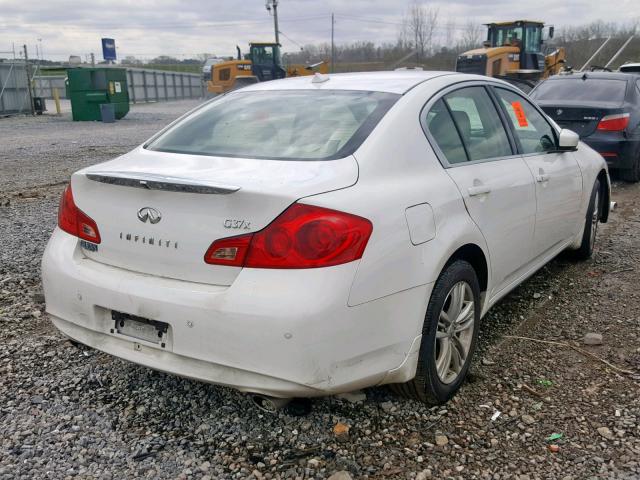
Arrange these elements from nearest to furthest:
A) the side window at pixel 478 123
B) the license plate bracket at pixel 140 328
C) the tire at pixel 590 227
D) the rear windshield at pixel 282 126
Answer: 1. the license plate bracket at pixel 140 328
2. the rear windshield at pixel 282 126
3. the side window at pixel 478 123
4. the tire at pixel 590 227

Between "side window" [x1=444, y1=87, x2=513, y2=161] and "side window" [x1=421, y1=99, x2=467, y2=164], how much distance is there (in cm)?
7

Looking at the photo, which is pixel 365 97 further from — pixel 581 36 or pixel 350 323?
pixel 581 36

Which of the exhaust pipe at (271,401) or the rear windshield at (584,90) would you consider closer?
the exhaust pipe at (271,401)

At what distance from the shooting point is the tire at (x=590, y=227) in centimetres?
501

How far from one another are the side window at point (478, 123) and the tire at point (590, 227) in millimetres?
1651

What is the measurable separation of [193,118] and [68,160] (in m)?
9.62

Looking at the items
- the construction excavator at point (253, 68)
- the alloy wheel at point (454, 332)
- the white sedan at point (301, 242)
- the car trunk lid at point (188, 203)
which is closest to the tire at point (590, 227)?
the white sedan at point (301, 242)

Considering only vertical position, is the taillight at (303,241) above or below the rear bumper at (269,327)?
above

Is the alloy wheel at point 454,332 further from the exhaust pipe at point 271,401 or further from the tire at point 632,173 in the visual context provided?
the tire at point 632,173

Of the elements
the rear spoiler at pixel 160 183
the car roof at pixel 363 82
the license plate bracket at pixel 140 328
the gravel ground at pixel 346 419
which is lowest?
the gravel ground at pixel 346 419

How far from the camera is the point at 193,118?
356 centimetres

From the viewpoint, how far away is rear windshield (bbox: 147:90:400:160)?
113 inches

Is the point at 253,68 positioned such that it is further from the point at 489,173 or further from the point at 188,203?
the point at 188,203

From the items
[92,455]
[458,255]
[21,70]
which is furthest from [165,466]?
[21,70]
